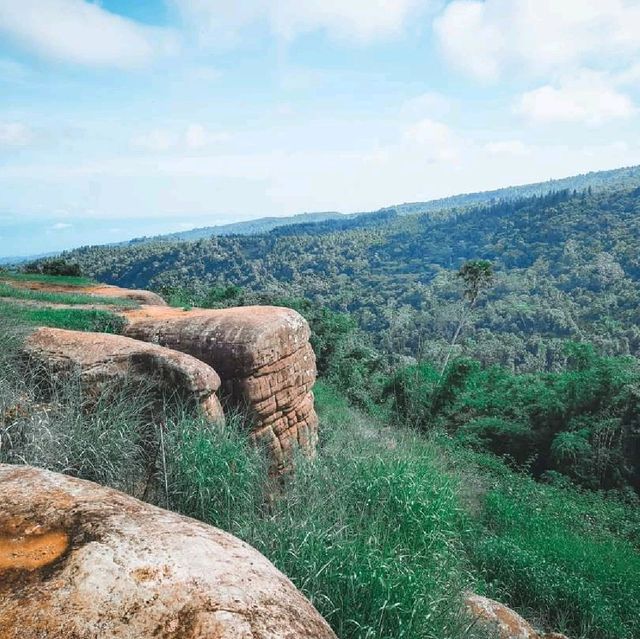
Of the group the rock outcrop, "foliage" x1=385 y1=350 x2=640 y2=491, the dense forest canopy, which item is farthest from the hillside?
the dense forest canopy

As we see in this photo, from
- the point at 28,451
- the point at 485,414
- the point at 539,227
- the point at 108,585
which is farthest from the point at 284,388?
the point at 539,227

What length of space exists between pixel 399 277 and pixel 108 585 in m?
99.3

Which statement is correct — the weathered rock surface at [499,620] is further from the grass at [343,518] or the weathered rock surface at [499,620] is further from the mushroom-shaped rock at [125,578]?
the mushroom-shaped rock at [125,578]

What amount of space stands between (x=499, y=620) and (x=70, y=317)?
9.79 m

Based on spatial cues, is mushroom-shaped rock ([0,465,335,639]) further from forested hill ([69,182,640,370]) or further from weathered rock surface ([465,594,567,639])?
forested hill ([69,182,640,370])

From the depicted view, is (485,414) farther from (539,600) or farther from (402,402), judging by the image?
(539,600)

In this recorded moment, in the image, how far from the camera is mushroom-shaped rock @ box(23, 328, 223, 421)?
26.5ft

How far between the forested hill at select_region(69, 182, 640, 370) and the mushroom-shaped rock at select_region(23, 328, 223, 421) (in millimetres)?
23783

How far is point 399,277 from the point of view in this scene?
10012cm

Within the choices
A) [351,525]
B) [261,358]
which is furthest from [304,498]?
[261,358]

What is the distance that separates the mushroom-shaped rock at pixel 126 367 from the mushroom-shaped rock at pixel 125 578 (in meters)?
4.71

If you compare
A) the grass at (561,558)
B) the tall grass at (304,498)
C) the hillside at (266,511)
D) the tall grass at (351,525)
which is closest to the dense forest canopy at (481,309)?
the grass at (561,558)

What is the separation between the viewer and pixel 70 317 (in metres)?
11.1

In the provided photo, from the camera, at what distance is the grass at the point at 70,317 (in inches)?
415
